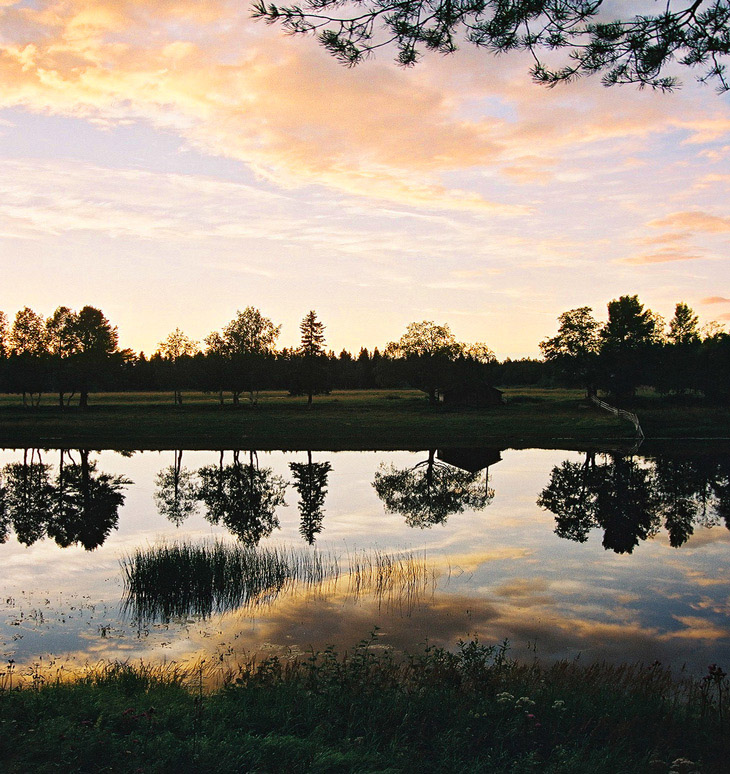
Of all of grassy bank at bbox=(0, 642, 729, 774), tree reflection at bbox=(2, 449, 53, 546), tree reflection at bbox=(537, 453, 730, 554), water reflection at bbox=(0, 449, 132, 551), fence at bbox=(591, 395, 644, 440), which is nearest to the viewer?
grassy bank at bbox=(0, 642, 729, 774)

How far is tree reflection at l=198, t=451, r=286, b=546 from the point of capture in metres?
26.3

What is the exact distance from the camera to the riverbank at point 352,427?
6053cm

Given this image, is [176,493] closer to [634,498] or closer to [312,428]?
[634,498]

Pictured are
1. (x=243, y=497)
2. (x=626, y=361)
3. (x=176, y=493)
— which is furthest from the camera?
(x=626, y=361)

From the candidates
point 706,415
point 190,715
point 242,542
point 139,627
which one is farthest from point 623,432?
point 190,715

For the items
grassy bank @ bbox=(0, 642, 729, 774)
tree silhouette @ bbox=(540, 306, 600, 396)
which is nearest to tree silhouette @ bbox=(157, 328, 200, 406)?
tree silhouette @ bbox=(540, 306, 600, 396)

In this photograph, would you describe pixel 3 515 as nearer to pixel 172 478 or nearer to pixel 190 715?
pixel 172 478

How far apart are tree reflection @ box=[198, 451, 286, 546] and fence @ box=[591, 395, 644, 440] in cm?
3745

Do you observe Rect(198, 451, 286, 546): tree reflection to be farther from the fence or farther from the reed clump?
the fence

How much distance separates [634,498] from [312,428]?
3943 centimetres

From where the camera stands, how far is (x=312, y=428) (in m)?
67.6

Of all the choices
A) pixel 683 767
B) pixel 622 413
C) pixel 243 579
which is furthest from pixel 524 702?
pixel 622 413

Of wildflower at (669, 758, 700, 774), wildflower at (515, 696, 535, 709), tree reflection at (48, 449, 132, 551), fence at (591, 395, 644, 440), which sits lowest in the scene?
tree reflection at (48, 449, 132, 551)

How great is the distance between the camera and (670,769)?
759 centimetres
